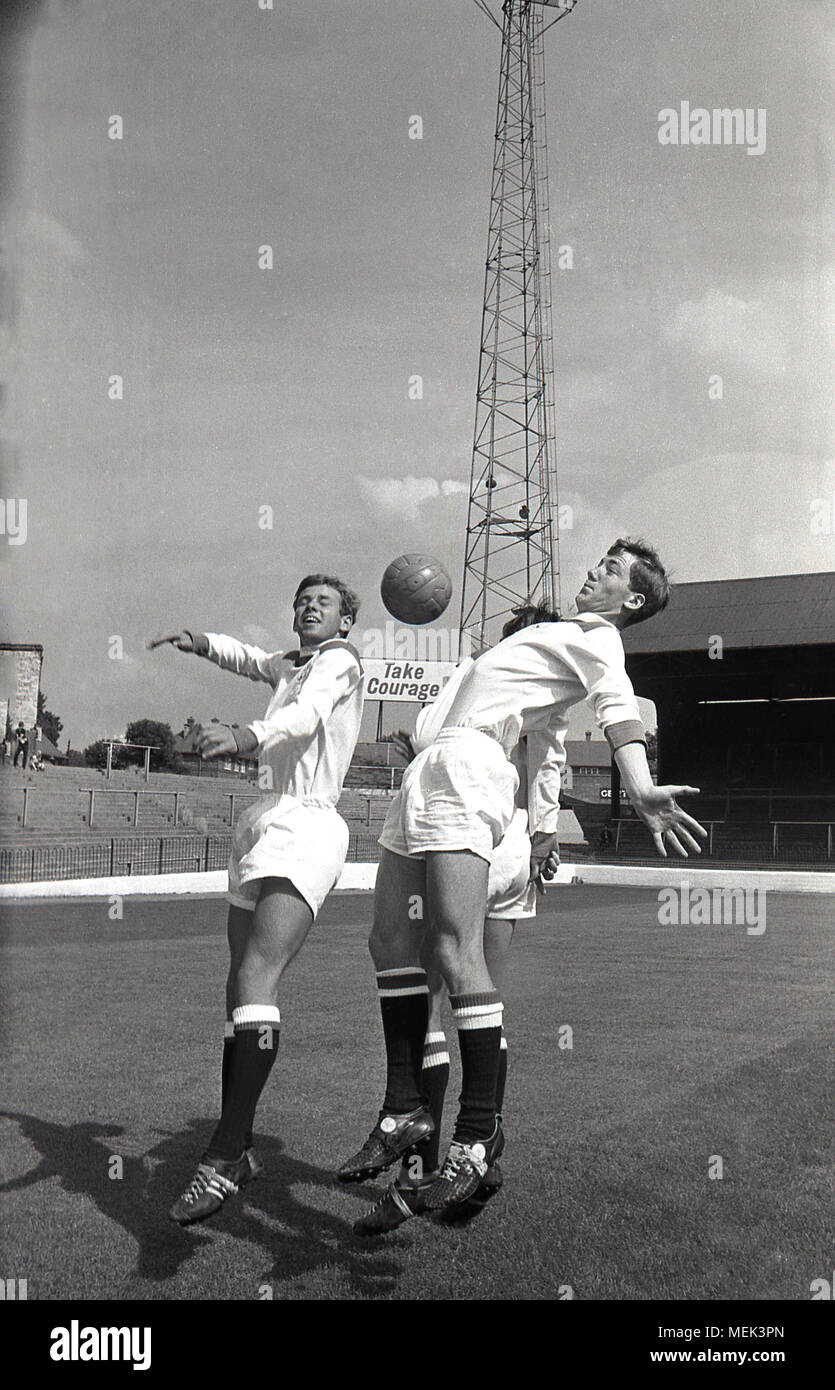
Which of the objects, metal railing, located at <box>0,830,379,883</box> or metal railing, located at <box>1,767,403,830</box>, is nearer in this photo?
metal railing, located at <box>0,830,379,883</box>

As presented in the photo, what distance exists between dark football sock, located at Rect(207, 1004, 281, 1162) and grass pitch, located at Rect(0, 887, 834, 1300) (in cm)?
36

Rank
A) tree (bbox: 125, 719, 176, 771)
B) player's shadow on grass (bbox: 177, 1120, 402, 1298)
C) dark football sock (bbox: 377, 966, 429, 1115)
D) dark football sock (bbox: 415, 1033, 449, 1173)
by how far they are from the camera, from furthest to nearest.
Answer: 1. tree (bbox: 125, 719, 176, 771)
2. dark football sock (bbox: 415, 1033, 449, 1173)
3. dark football sock (bbox: 377, 966, 429, 1115)
4. player's shadow on grass (bbox: 177, 1120, 402, 1298)

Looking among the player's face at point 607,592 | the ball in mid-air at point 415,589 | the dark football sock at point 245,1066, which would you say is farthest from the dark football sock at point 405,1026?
the ball in mid-air at point 415,589

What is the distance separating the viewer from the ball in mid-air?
171 inches

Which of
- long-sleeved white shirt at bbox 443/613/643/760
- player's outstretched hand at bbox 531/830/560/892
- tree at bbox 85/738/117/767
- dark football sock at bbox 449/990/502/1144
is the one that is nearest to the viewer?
dark football sock at bbox 449/990/502/1144

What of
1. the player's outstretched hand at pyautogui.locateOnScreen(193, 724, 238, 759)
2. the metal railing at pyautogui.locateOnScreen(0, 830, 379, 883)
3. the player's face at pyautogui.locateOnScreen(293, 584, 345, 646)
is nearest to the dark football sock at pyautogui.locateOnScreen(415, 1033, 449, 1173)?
the player's outstretched hand at pyautogui.locateOnScreen(193, 724, 238, 759)

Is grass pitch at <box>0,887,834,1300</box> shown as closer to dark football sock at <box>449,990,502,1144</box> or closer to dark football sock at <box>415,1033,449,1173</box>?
dark football sock at <box>415,1033,449,1173</box>

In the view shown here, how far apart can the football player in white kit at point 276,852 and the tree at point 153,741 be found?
35.6 metres

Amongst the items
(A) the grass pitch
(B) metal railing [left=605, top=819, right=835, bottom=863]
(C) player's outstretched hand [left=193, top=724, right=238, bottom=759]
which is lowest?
(B) metal railing [left=605, top=819, right=835, bottom=863]

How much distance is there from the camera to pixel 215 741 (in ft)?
10.0

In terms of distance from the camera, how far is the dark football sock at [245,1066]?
10.0 feet

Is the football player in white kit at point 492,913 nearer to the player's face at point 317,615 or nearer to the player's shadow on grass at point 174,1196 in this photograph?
the player's shadow on grass at point 174,1196
